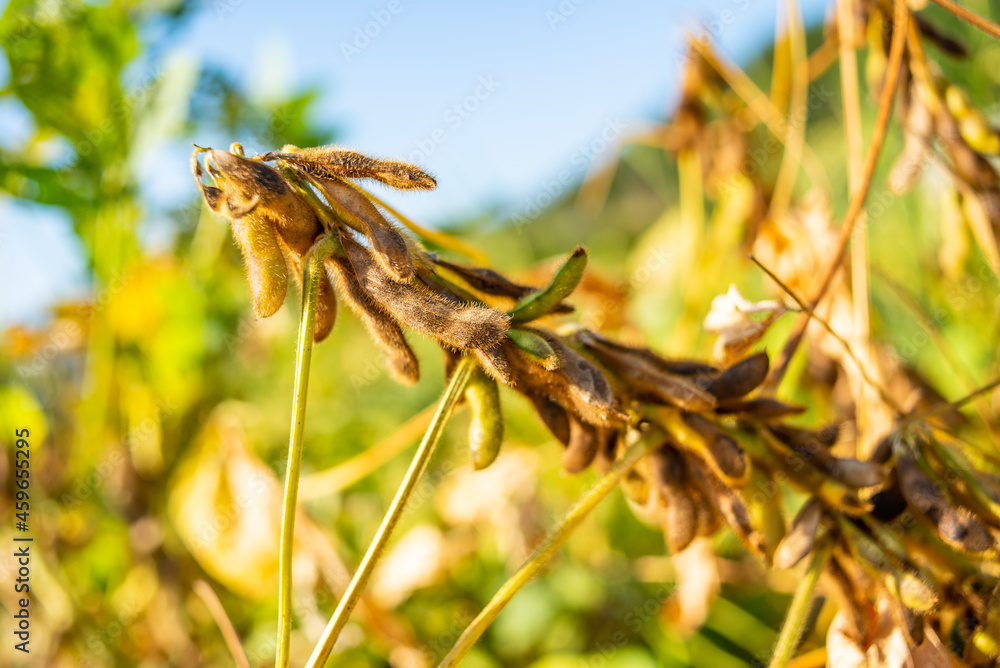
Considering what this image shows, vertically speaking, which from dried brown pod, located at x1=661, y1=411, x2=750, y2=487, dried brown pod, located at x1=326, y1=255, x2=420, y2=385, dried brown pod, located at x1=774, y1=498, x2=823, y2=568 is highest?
dried brown pod, located at x1=326, y1=255, x2=420, y2=385

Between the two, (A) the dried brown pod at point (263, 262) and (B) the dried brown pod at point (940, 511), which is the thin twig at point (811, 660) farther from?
(A) the dried brown pod at point (263, 262)

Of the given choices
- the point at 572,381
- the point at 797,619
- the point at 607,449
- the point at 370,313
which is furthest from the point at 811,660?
the point at 370,313

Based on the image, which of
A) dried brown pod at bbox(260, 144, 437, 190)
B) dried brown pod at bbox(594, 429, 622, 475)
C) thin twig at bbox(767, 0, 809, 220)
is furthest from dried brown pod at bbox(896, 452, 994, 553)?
thin twig at bbox(767, 0, 809, 220)

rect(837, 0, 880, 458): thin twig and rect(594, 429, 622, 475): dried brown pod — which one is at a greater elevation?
rect(837, 0, 880, 458): thin twig

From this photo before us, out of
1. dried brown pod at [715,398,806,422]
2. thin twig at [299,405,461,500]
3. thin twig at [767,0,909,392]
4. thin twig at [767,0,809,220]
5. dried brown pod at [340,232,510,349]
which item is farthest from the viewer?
thin twig at [767,0,809,220]

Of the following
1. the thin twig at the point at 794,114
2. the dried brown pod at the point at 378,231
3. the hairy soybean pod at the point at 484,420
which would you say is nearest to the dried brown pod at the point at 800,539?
the hairy soybean pod at the point at 484,420

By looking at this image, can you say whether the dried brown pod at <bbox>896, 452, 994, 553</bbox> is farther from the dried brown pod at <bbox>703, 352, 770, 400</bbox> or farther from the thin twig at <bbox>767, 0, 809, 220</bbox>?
the thin twig at <bbox>767, 0, 809, 220</bbox>
